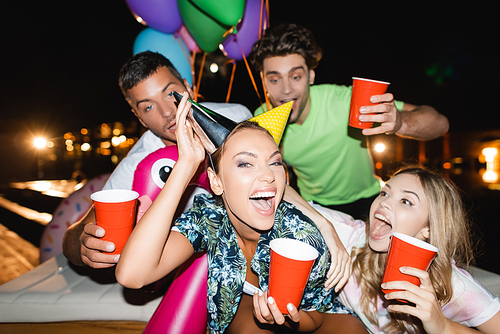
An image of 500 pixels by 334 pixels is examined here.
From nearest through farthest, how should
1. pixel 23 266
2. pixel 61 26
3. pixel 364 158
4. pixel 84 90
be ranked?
pixel 364 158 < pixel 23 266 < pixel 61 26 < pixel 84 90

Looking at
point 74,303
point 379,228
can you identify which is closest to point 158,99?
point 74,303

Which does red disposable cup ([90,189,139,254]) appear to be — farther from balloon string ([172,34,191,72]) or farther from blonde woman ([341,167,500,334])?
balloon string ([172,34,191,72])

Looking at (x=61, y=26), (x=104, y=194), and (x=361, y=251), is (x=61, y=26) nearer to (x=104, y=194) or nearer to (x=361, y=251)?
(x=104, y=194)

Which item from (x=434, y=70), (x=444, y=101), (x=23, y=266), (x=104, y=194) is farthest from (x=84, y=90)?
(x=444, y=101)

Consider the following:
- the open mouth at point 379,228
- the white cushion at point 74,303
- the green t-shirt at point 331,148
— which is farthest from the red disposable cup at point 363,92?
the white cushion at point 74,303

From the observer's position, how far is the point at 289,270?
45.7 inches

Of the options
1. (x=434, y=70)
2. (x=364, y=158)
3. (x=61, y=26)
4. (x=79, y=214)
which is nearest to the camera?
(x=364, y=158)

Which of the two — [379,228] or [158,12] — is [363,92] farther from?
[158,12]

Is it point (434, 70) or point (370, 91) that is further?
point (434, 70)

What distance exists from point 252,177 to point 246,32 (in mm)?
1988

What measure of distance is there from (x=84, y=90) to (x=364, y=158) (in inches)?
604

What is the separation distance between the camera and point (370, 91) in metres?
1.79

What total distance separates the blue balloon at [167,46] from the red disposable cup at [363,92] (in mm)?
1982

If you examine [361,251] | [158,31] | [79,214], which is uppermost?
[158,31]
